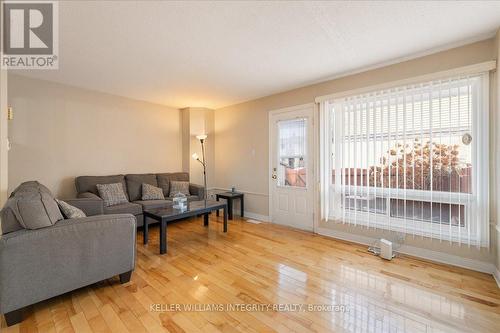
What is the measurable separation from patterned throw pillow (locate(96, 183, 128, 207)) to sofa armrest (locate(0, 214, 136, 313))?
186cm

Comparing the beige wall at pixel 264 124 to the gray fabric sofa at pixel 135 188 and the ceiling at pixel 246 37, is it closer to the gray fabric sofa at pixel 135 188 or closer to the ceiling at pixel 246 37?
the ceiling at pixel 246 37

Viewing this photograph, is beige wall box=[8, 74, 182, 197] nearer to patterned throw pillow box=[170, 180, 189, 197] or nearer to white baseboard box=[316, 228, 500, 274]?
patterned throw pillow box=[170, 180, 189, 197]

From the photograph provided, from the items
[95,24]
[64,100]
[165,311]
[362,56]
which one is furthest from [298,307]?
[64,100]

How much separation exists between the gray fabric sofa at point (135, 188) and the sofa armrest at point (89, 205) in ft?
0.21

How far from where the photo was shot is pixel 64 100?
12.4 feet

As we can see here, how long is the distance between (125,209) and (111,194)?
0.44m

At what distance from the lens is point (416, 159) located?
2.74m

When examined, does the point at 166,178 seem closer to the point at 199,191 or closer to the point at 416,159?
the point at 199,191

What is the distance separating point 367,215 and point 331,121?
1496mm

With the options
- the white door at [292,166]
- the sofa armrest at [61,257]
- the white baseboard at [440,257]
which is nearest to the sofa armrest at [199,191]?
the white door at [292,166]

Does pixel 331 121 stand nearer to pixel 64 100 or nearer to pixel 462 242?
pixel 462 242

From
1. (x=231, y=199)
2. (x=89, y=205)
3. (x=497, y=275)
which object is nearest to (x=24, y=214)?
(x=89, y=205)

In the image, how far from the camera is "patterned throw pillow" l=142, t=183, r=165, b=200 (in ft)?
13.8

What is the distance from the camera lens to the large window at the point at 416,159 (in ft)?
8.04
